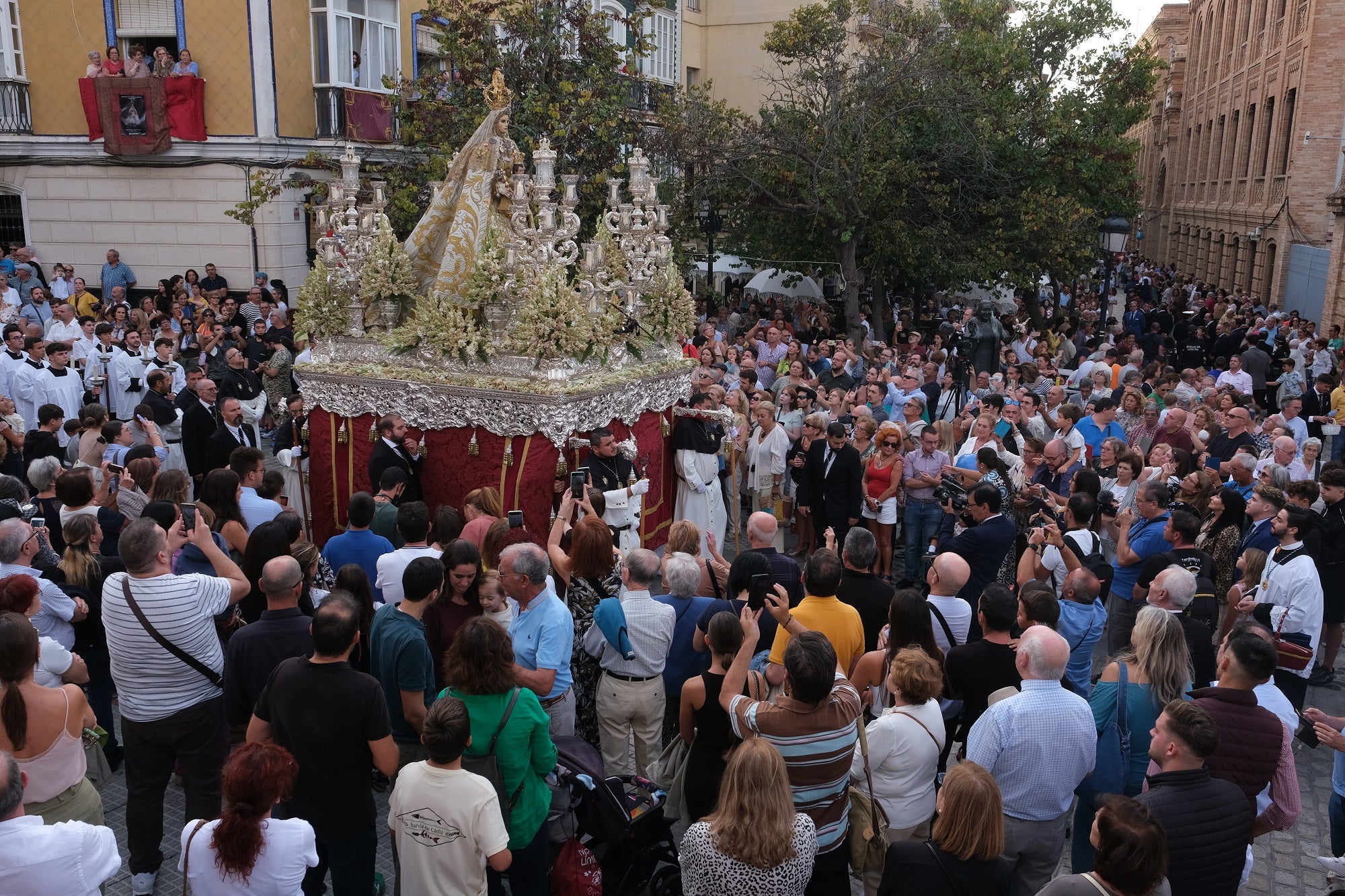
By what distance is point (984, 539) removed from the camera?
705cm

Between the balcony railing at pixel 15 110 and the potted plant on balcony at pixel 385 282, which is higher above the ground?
the balcony railing at pixel 15 110

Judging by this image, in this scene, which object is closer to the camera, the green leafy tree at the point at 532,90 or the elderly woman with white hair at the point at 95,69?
the green leafy tree at the point at 532,90

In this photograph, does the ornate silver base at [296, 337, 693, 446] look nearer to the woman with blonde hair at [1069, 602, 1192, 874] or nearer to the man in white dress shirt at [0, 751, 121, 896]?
the woman with blonde hair at [1069, 602, 1192, 874]

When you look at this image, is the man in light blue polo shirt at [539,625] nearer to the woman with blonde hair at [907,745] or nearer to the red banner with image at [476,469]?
the woman with blonde hair at [907,745]

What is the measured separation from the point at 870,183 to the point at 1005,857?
15406 millimetres

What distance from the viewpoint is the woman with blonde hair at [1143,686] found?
4.84 m

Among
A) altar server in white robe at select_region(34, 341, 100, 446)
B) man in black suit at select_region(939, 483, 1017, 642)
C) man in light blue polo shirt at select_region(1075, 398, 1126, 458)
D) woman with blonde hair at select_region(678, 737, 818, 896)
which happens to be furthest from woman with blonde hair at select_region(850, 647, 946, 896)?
altar server in white robe at select_region(34, 341, 100, 446)

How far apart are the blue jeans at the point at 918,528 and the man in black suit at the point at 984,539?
227 centimetres

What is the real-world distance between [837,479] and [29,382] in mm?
8437

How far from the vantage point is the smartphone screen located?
5.24 m

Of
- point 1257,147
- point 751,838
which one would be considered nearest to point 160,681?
point 751,838

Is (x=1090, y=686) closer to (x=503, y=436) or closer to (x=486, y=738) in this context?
(x=486, y=738)

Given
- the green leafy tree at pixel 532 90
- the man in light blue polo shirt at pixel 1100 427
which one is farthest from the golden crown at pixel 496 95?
the green leafy tree at pixel 532 90

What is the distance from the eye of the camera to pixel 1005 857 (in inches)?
181
